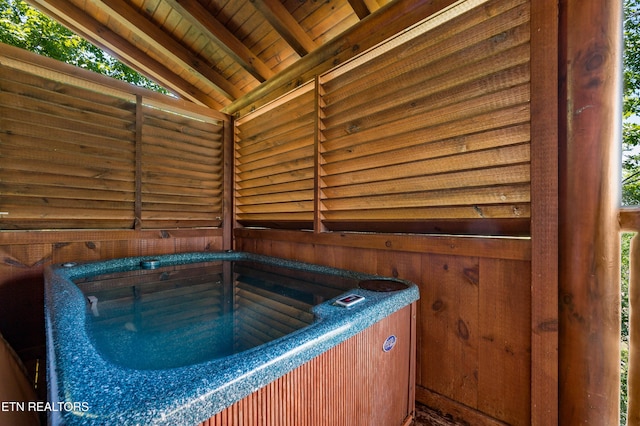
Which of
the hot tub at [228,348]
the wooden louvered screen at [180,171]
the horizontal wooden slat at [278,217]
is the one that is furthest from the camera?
the wooden louvered screen at [180,171]

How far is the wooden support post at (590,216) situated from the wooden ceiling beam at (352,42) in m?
0.65

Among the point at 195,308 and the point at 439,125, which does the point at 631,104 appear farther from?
the point at 195,308

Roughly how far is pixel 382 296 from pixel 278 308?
0.61 m

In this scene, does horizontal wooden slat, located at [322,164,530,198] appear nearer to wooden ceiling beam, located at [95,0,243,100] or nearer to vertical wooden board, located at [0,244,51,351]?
wooden ceiling beam, located at [95,0,243,100]

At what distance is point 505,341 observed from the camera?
130 centimetres

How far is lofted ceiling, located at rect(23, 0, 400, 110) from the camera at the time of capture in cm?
203

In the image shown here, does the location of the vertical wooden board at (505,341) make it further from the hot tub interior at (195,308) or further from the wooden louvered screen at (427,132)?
the hot tub interior at (195,308)

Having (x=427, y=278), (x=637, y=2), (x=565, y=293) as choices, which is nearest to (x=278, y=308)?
(x=427, y=278)

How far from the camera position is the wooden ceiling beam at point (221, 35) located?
206 centimetres

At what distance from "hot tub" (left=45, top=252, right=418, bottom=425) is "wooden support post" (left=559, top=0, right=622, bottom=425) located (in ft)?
2.06

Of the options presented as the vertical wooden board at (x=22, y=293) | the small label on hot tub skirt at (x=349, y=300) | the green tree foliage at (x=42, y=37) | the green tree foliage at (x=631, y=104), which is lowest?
the vertical wooden board at (x=22, y=293)

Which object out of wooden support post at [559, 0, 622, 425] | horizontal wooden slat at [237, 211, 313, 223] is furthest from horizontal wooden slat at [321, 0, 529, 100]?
horizontal wooden slat at [237, 211, 313, 223]

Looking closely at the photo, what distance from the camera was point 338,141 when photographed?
2.02 metres

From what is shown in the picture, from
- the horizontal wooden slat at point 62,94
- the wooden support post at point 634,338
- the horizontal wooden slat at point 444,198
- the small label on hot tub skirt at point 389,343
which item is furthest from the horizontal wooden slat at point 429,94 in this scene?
the horizontal wooden slat at point 62,94
